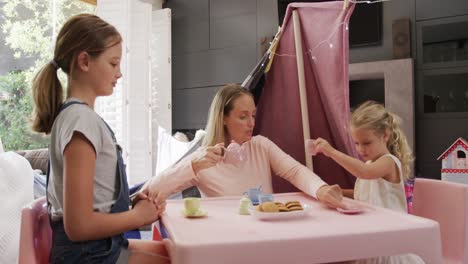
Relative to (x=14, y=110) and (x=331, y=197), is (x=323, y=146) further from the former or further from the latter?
(x=14, y=110)

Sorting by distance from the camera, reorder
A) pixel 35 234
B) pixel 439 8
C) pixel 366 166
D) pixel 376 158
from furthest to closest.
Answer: pixel 439 8
pixel 376 158
pixel 366 166
pixel 35 234

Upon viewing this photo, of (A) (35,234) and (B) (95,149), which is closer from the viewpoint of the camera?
(B) (95,149)

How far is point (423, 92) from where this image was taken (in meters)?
3.99

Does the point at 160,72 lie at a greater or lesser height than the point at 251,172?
greater

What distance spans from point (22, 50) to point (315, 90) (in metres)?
2.91

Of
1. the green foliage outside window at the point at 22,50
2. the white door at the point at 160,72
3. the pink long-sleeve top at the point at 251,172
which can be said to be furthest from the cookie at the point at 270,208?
the white door at the point at 160,72

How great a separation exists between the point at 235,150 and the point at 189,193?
1107 mm

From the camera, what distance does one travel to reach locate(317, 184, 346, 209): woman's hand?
54.2 inches

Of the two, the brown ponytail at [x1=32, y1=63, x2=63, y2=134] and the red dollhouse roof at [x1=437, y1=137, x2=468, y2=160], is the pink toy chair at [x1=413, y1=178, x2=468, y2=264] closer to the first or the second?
the brown ponytail at [x1=32, y1=63, x2=63, y2=134]

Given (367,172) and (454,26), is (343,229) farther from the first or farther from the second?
(454,26)

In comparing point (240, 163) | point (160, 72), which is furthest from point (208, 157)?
point (160, 72)

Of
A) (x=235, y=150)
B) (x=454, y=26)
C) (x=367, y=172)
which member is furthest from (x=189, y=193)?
(x=454, y=26)

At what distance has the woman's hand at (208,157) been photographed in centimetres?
153

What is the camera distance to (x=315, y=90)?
80.1 inches
